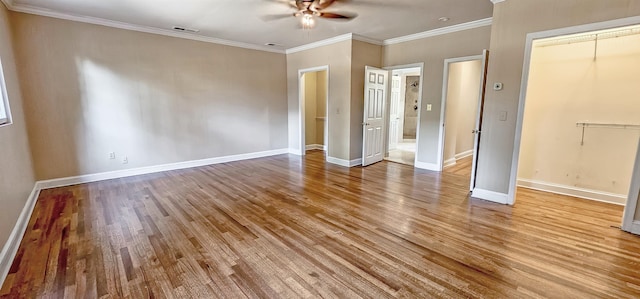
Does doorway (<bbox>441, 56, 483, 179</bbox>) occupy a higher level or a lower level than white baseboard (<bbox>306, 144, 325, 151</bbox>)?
higher

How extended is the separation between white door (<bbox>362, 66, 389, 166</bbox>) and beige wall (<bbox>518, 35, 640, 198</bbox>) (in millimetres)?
2526

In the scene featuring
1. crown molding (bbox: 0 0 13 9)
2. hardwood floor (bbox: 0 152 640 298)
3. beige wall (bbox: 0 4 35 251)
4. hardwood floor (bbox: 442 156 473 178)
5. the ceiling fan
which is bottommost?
hardwood floor (bbox: 0 152 640 298)

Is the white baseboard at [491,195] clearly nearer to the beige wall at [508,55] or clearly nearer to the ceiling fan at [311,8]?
the beige wall at [508,55]

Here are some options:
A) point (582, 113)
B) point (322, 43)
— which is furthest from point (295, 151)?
point (582, 113)

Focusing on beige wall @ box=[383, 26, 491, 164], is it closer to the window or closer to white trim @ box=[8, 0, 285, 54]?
white trim @ box=[8, 0, 285, 54]

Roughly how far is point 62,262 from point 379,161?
5.19 m

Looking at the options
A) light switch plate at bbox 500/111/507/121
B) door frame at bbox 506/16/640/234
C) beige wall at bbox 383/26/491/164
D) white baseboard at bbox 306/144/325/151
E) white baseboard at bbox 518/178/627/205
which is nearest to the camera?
door frame at bbox 506/16/640/234

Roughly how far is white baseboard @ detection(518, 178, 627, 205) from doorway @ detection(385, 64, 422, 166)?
2056 millimetres

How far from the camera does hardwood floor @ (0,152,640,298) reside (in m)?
1.95

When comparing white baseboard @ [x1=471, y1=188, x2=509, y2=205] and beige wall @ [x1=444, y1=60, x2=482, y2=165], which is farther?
beige wall @ [x1=444, y1=60, x2=482, y2=165]

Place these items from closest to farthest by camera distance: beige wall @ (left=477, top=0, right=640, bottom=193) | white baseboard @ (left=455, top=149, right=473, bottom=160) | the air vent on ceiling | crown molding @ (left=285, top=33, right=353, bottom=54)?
1. beige wall @ (left=477, top=0, right=640, bottom=193)
2. the air vent on ceiling
3. crown molding @ (left=285, top=33, right=353, bottom=54)
4. white baseboard @ (left=455, top=149, right=473, bottom=160)

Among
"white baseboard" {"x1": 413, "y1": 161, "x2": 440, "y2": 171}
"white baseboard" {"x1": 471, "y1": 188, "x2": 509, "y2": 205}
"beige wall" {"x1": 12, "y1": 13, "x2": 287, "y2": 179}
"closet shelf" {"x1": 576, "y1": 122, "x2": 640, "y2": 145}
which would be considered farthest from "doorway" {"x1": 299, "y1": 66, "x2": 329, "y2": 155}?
"closet shelf" {"x1": 576, "y1": 122, "x2": 640, "y2": 145}

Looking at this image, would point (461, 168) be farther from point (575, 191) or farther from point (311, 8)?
point (311, 8)

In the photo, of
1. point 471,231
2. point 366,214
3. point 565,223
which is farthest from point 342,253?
point 565,223
